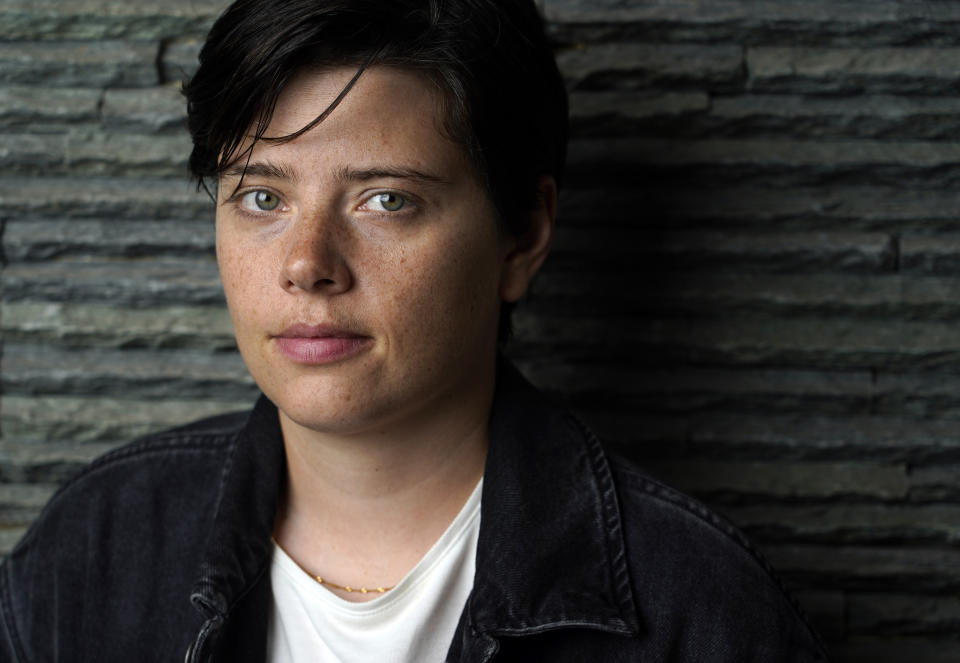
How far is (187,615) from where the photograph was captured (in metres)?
1.56

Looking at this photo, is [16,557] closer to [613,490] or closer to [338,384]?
[338,384]

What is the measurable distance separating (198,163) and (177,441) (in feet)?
1.70

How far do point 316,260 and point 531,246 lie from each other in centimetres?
44

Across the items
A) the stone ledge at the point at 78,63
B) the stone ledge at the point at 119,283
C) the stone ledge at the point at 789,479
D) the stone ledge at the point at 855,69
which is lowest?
the stone ledge at the point at 789,479

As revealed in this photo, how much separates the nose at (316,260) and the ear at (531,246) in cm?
33

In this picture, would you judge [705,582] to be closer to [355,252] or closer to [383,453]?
[383,453]

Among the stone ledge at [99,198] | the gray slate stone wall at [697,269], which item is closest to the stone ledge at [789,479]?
the gray slate stone wall at [697,269]

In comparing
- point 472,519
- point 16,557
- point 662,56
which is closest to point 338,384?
point 472,519

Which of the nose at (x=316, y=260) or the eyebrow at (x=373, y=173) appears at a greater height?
the eyebrow at (x=373, y=173)

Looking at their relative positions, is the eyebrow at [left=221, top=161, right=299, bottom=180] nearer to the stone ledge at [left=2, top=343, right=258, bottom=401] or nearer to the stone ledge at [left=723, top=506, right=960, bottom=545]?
the stone ledge at [left=2, top=343, right=258, bottom=401]

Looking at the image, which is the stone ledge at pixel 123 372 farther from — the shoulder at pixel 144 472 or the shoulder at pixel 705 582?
the shoulder at pixel 705 582

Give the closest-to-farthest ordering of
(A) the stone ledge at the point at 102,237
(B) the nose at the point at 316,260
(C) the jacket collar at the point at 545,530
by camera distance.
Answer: (B) the nose at the point at 316,260 < (C) the jacket collar at the point at 545,530 < (A) the stone ledge at the point at 102,237

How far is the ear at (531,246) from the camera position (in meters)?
1.59

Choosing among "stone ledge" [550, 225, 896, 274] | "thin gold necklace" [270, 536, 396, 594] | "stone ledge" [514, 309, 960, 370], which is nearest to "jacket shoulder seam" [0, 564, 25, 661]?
"thin gold necklace" [270, 536, 396, 594]
